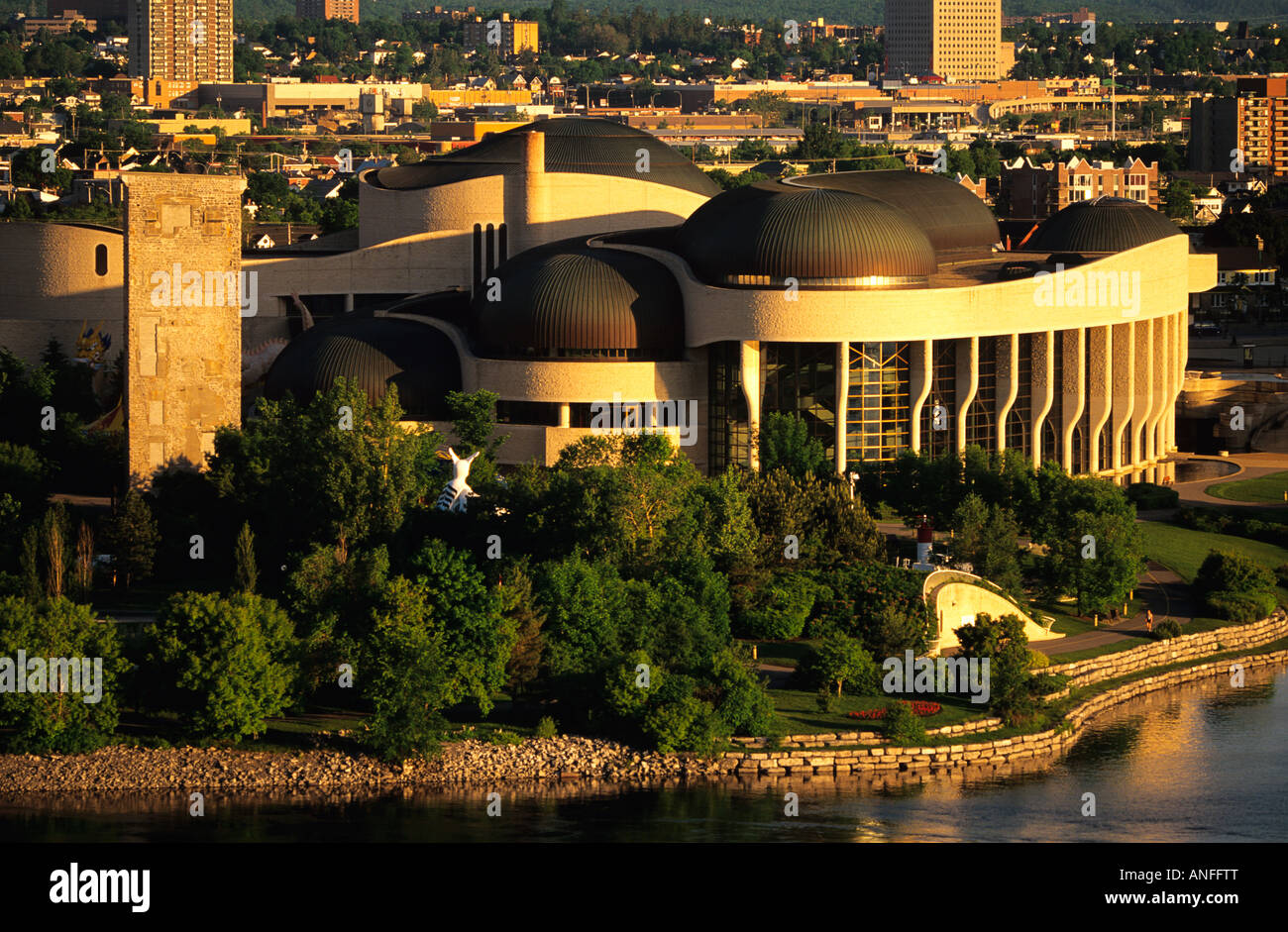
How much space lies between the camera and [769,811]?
2653 inches

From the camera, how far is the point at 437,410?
3920 inches

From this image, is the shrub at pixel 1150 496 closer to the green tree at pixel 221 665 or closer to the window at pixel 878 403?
the window at pixel 878 403

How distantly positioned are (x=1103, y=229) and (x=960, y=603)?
33522mm

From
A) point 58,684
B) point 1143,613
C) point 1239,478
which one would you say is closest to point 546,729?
point 58,684

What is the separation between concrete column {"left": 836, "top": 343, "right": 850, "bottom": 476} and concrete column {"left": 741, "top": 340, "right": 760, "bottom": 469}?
2.74 metres

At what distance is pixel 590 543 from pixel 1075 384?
30.2 meters

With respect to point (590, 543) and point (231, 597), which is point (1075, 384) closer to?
point (590, 543)

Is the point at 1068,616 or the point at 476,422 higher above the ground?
the point at 476,422

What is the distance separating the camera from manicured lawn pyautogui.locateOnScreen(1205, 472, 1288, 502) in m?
104

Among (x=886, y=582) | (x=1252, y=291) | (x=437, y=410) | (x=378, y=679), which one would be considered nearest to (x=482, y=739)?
(x=378, y=679)

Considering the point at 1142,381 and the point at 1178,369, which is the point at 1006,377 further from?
the point at 1178,369

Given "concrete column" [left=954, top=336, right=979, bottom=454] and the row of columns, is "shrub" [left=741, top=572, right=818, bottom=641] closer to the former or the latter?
the row of columns

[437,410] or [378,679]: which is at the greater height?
[437,410]

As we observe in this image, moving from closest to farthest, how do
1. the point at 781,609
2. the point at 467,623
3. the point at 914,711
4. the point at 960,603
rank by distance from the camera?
the point at 467,623
the point at 914,711
the point at 781,609
the point at 960,603
